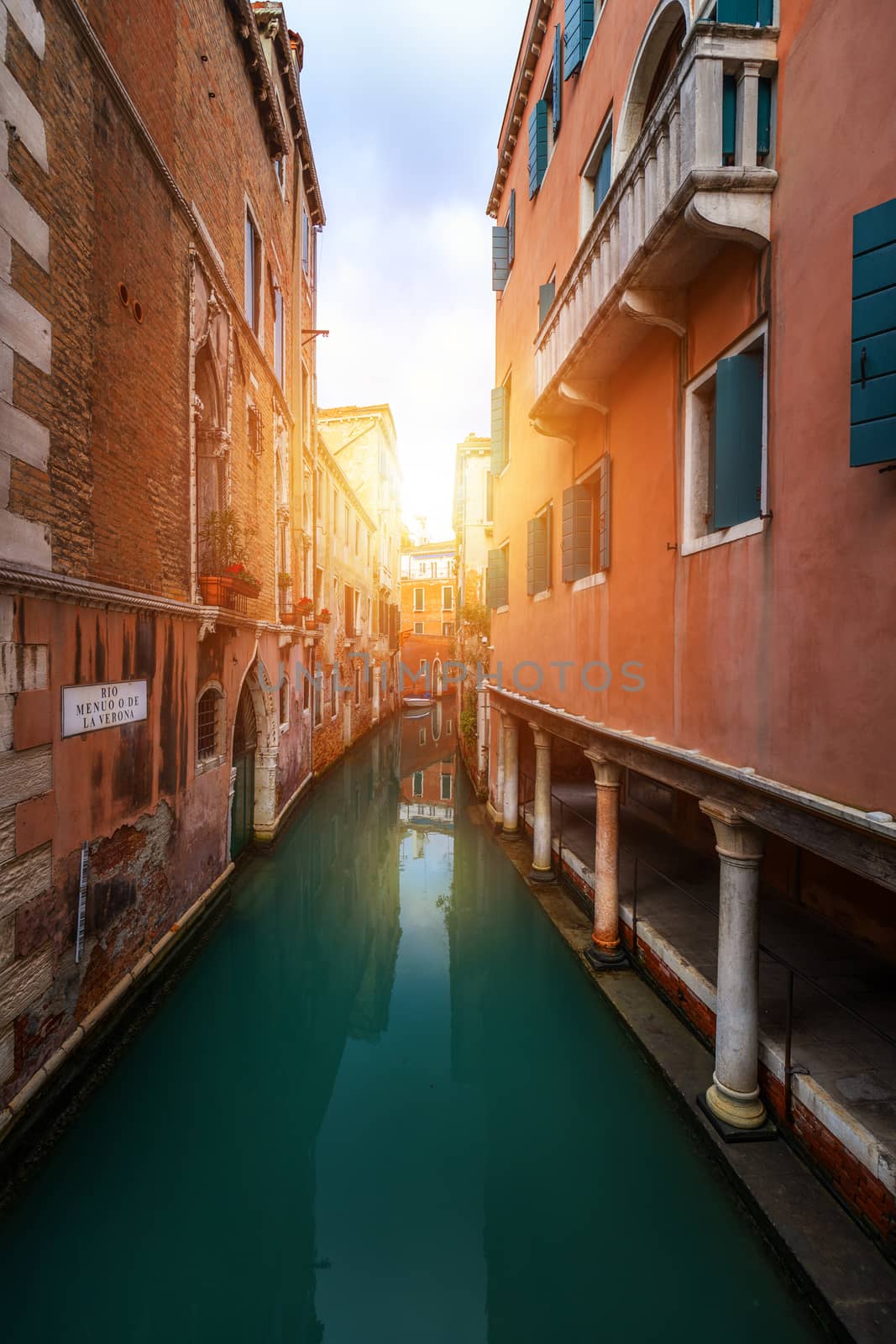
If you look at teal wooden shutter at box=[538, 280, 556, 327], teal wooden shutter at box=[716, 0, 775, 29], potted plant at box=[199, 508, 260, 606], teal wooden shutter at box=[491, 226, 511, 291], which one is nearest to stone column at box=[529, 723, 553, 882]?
potted plant at box=[199, 508, 260, 606]

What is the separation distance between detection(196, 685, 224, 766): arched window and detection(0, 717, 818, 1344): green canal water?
7.25 feet

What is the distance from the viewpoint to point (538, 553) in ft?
27.8

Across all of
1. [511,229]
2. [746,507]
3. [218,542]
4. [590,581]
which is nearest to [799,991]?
[746,507]

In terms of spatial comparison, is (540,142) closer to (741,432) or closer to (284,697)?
(741,432)

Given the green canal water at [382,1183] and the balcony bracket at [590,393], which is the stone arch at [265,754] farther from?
the balcony bracket at [590,393]

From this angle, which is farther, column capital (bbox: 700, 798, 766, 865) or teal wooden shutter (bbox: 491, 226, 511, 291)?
teal wooden shutter (bbox: 491, 226, 511, 291)

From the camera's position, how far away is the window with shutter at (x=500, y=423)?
1123 centimetres

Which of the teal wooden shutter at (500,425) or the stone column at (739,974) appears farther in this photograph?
the teal wooden shutter at (500,425)

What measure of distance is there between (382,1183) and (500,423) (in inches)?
411

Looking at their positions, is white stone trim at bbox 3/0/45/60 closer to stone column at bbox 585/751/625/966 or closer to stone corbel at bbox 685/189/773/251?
stone corbel at bbox 685/189/773/251

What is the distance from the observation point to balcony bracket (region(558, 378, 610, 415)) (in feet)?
19.5

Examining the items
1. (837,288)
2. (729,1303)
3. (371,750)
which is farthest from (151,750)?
(371,750)

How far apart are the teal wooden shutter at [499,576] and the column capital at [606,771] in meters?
5.08

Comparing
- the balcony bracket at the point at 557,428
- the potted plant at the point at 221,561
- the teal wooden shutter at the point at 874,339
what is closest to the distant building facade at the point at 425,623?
the potted plant at the point at 221,561
